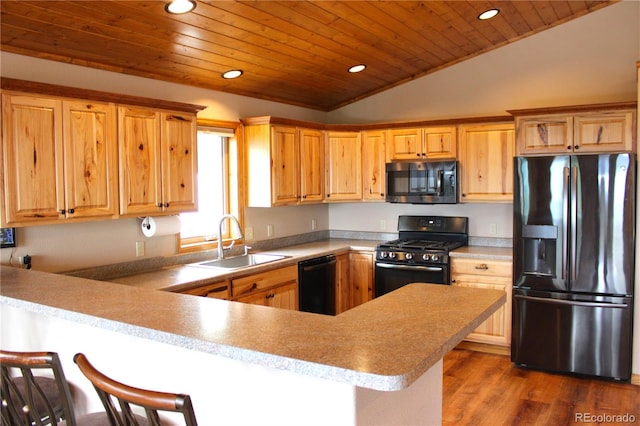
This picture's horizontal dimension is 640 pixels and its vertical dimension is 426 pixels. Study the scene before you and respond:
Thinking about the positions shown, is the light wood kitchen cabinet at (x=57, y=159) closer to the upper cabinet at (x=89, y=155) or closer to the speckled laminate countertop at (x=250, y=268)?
the upper cabinet at (x=89, y=155)

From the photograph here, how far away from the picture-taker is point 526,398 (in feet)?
11.9

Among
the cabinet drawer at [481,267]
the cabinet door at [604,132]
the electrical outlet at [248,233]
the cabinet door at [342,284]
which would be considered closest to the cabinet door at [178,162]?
the electrical outlet at [248,233]

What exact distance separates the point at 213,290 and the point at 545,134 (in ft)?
9.26

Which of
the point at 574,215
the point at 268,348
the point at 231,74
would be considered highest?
the point at 231,74

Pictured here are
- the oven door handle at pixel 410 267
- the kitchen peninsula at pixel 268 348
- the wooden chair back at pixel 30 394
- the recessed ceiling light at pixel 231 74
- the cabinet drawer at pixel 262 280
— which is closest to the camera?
the kitchen peninsula at pixel 268 348

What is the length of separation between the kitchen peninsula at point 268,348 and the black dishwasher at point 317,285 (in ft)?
7.39

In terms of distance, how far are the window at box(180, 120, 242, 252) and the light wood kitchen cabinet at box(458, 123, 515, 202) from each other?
2060mm

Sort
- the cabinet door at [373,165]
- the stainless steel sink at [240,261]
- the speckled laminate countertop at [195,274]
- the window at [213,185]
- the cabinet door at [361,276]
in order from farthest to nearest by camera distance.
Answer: the cabinet door at [373,165], the cabinet door at [361,276], the window at [213,185], the stainless steel sink at [240,261], the speckled laminate countertop at [195,274]

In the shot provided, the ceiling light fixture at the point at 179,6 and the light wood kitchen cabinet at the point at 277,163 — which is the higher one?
the ceiling light fixture at the point at 179,6

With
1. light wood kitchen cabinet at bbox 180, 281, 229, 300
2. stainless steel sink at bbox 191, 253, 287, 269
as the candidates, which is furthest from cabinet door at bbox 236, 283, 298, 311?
stainless steel sink at bbox 191, 253, 287, 269

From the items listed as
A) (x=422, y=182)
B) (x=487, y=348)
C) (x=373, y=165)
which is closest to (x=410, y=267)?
(x=422, y=182)

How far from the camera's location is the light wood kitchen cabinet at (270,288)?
12.1 ft

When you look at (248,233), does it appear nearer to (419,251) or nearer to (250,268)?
(250,268)

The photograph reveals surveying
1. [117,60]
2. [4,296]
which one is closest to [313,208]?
[117,60]
